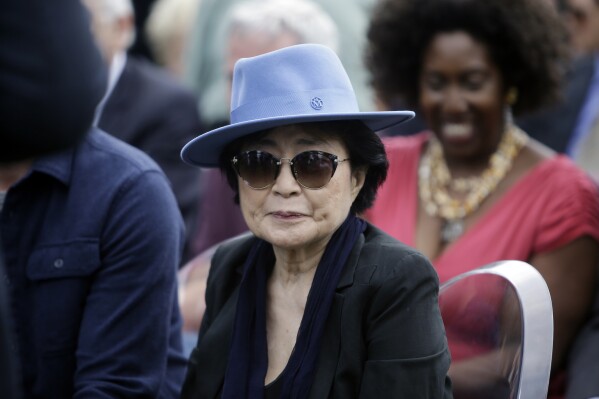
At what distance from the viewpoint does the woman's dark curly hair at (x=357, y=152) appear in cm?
270

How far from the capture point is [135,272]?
3.06 m

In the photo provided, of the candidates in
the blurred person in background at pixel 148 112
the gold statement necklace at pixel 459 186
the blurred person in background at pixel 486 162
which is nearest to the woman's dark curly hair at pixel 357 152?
the blurred person in background at pixel 486 162

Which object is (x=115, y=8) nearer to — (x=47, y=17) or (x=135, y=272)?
(x=135, y=272)

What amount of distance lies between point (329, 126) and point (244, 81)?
258mm

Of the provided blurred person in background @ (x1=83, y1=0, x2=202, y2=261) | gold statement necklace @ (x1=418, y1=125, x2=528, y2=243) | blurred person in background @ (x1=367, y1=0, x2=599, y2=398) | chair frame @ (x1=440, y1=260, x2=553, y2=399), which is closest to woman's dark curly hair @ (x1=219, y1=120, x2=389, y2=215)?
chair frame @ (x1=440, y1=260, x2=553, y2=399)

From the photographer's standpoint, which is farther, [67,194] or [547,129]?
[547,129]

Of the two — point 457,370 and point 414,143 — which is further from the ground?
point 414,143

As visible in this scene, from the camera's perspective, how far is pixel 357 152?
2732mm

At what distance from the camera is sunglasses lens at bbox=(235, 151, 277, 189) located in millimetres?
2668

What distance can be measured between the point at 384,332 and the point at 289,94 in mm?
611

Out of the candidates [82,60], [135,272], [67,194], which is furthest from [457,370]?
[82,60]

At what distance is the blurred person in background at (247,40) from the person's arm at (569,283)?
4.40 feet

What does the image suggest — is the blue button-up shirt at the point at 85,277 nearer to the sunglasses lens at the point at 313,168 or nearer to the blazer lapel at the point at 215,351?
the blazer lapel at the point at 215,351

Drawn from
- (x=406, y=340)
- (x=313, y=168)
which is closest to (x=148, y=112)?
(x=313, y=168)
